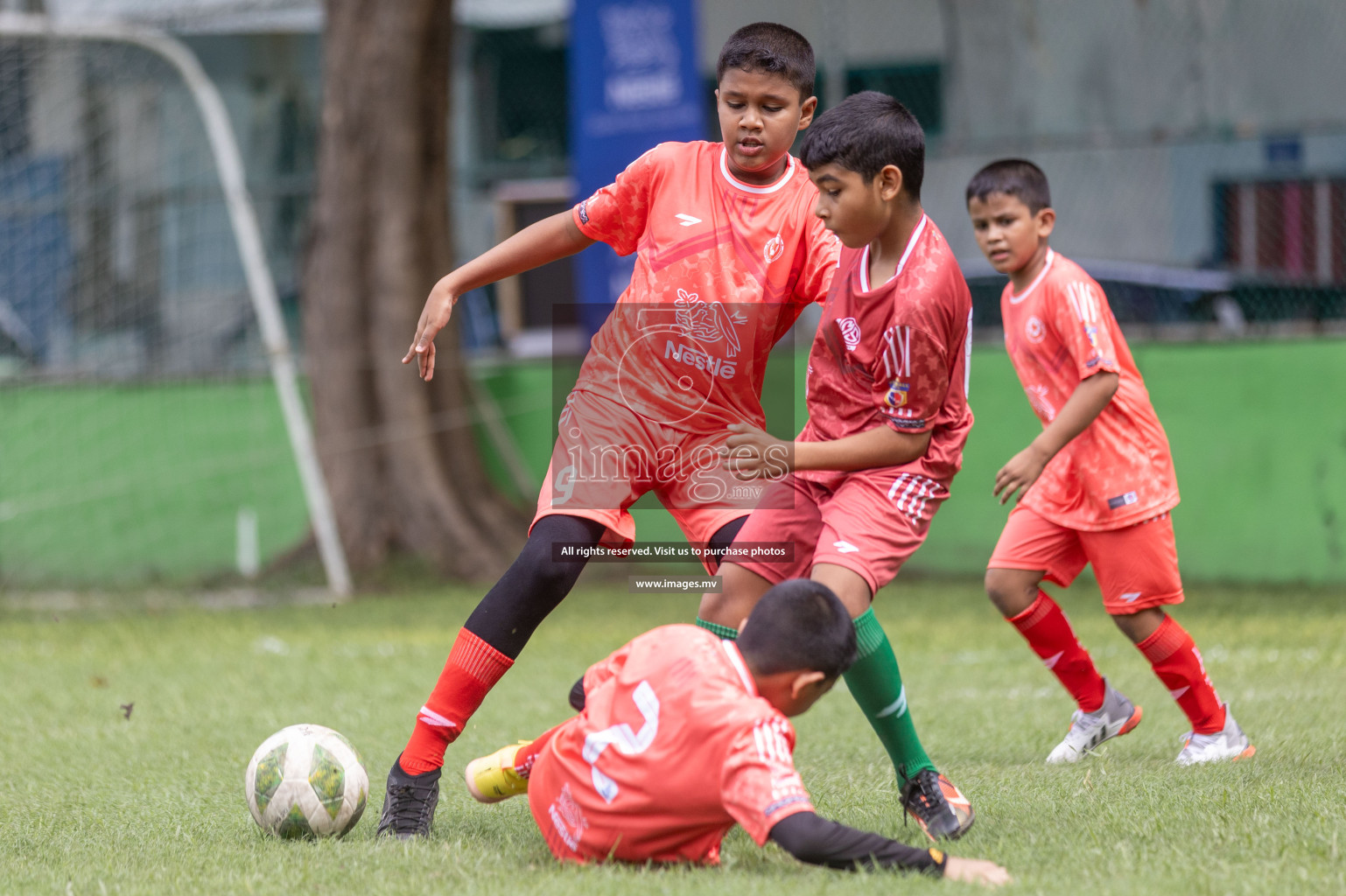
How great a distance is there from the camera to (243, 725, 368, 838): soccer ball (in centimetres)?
335

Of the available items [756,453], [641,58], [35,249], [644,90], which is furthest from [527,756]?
[35,249]

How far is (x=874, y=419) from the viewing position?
11.2 ft

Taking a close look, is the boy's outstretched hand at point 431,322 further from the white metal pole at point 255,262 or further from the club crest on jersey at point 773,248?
the white metal pole at point 255,262

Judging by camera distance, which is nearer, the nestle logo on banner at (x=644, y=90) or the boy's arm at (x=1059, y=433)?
the boy's arm at (x=1059, y=433)

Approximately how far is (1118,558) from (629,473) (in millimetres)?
1764

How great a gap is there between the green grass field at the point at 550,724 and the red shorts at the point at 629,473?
2.65 feet

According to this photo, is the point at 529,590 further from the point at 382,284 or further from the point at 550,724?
the point at 382,284

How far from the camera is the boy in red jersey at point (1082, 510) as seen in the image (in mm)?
4398

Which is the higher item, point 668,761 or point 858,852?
point 668,761

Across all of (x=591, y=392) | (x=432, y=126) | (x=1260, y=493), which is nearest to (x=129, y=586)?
(x=432, y=126)

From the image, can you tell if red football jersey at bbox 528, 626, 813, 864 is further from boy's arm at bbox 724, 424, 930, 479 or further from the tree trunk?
the tree trunk

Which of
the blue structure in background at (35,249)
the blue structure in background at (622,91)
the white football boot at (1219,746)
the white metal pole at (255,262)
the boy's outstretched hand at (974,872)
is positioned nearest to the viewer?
the boy's outstretched hand at (974,872)

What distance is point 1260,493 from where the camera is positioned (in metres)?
8.86

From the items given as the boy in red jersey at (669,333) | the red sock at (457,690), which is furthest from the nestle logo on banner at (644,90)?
the red sock at (457,690)
